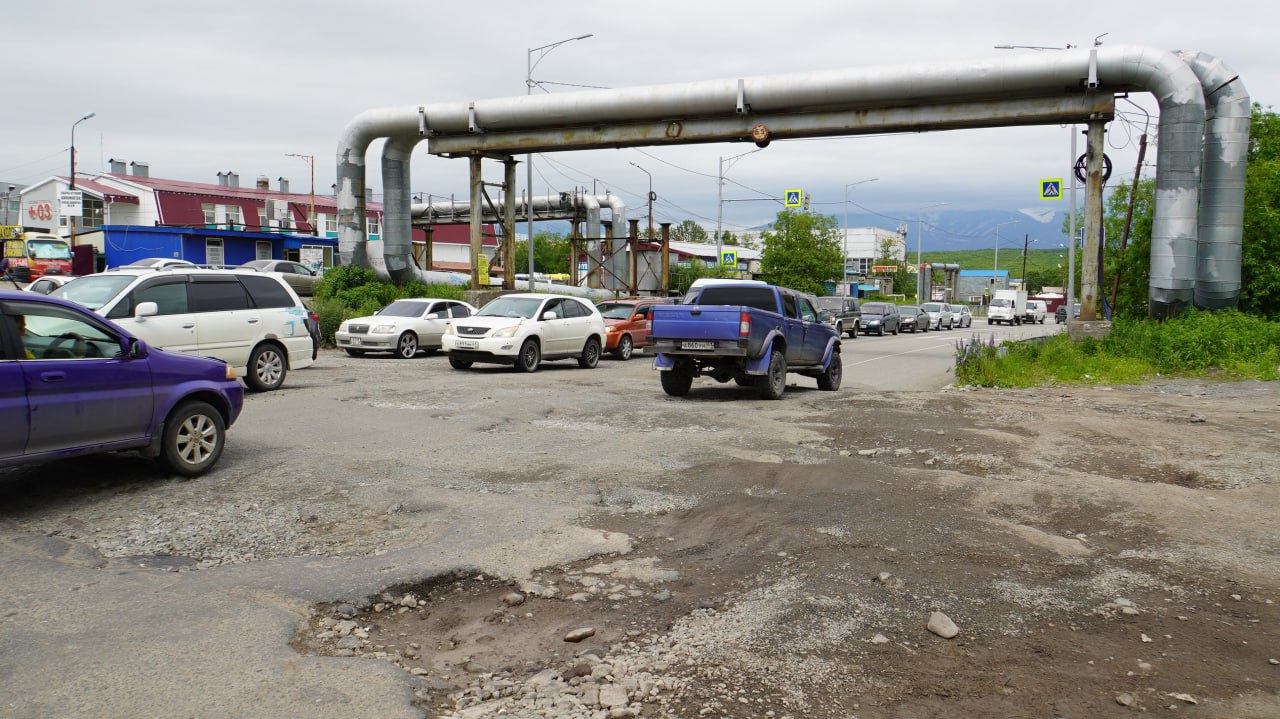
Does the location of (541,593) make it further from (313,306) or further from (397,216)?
(397,216)

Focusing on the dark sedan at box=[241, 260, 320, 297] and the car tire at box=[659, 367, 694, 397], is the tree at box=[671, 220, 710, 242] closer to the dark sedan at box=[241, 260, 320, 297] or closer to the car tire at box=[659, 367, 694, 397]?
the dark sedan at box=[241, 260, 320, 297]

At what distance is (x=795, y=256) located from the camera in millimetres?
62594

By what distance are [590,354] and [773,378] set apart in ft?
24.4

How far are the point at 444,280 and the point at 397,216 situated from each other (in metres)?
4.25

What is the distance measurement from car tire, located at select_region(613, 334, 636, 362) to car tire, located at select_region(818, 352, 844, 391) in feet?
26.4

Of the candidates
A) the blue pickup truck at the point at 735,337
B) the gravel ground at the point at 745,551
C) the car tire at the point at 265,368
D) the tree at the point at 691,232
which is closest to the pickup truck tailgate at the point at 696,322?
the blue pickup truck at the point at 735,337

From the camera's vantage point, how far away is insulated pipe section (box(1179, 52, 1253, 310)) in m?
18.8

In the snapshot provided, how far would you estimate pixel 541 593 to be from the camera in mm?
5270

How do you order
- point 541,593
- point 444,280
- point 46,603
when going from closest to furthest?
1. point 46,603
2. point 541,593
3. point 444,280

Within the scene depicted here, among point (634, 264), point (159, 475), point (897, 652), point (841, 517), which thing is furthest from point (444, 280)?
point (897, 652)

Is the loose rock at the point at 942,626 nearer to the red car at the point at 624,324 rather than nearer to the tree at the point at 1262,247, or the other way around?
the red car at the point at 624,324

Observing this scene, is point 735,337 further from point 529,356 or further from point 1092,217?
point 1092,217

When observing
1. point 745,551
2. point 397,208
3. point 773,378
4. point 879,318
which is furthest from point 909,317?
point 745,551

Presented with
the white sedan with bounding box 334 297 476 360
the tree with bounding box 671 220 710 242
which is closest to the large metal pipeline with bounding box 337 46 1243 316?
the white sedan with bounding box 334 297 476 360
